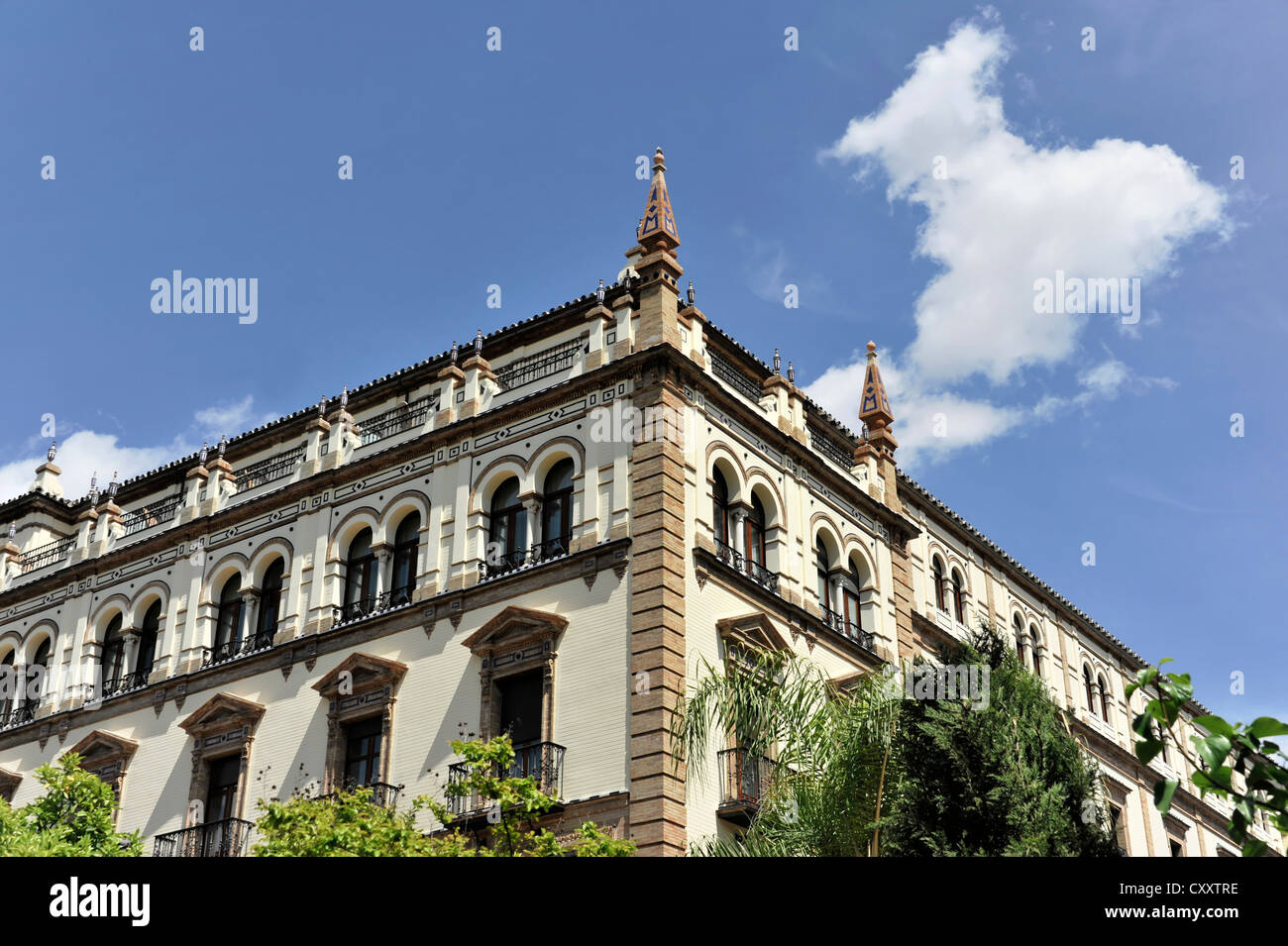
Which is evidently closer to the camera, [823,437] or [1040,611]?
[823,437]

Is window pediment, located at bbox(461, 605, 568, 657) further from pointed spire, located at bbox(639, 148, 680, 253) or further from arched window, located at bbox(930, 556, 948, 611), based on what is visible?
arched window, located at bbox(930, 556, 948, 611)

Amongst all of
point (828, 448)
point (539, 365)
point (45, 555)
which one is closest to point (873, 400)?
point (828, 448)

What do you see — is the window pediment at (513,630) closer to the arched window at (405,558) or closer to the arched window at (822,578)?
the arched window at (405,558)

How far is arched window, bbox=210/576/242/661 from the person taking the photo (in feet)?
101

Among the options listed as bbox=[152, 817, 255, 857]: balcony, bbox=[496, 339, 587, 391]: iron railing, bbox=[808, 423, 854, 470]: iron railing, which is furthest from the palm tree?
bbox=[152, 817, 255, 857]: balcony

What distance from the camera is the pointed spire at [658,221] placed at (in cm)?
2845

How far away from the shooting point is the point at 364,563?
29.7 metres

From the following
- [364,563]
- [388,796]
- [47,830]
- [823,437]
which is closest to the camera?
[47,830]

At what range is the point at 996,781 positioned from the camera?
16.0 metres

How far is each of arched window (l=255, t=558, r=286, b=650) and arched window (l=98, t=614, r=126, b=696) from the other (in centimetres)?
423

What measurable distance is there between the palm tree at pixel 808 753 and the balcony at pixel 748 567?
376 cm
